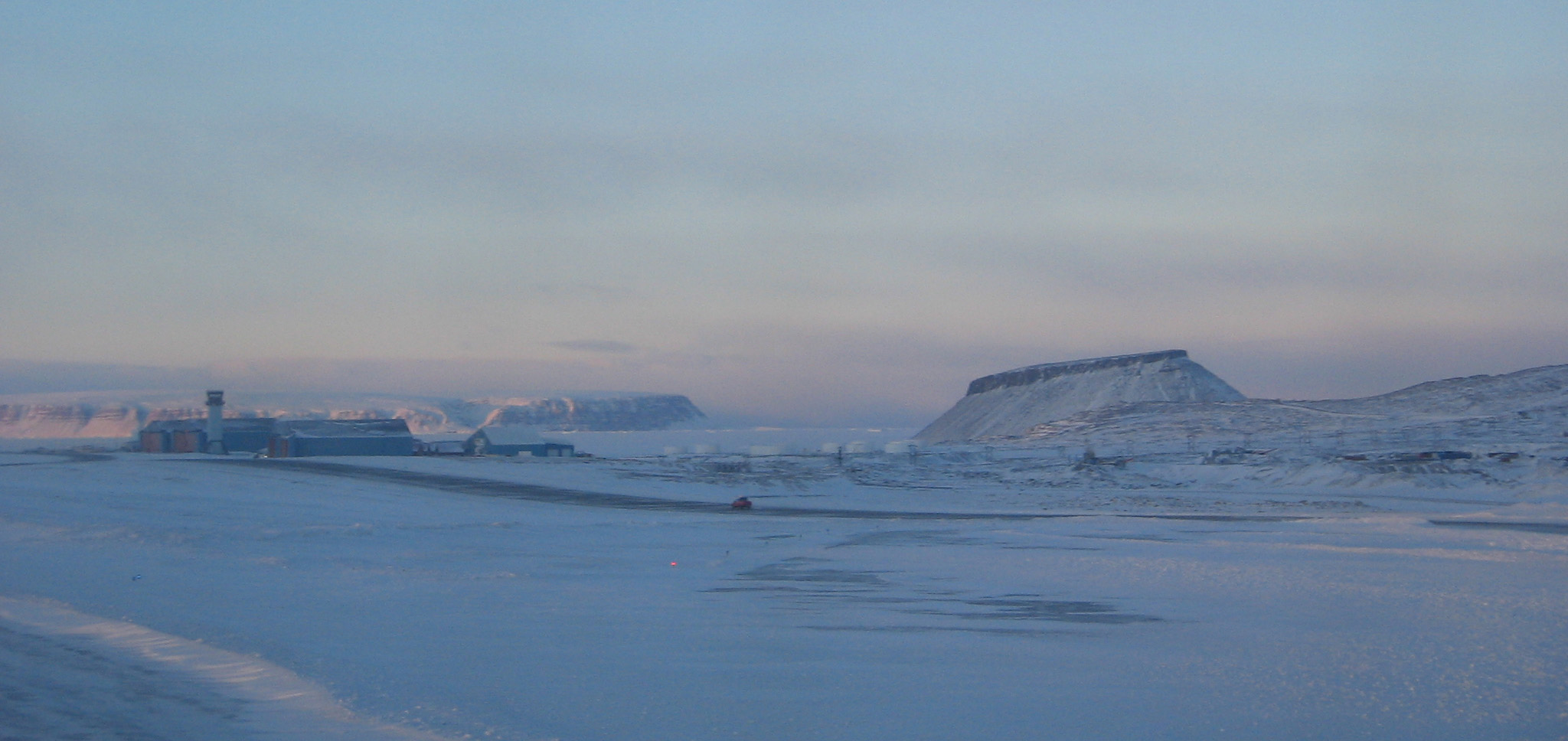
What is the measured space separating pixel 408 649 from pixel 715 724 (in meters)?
4.43

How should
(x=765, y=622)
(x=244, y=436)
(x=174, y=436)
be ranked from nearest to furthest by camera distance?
(x=765, y=622)
(x=244, y=436)
(x=174, y=436)

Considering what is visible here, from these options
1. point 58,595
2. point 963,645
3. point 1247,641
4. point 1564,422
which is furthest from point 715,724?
point 1564,422

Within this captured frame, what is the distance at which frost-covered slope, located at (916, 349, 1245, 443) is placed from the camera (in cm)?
9125

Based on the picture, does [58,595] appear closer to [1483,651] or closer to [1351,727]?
[1351,727]

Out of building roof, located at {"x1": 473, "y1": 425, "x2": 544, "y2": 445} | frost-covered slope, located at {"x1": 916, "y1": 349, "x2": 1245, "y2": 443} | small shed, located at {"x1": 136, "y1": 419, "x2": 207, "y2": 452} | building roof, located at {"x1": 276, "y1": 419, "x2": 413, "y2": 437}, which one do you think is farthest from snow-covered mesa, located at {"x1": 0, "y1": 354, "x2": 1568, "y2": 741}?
frost-covered slope, located at {"x1": 916, "y1": 349, "x2": 1245, "y2": 443}

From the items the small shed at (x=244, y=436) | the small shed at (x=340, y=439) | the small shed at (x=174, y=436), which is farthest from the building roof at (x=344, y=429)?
the small shed at (x=174, y=436)

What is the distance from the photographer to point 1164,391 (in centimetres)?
9162

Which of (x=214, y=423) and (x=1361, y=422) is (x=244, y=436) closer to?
(x=214, y=423)

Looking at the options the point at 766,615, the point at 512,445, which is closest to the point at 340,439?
the point at 512,445

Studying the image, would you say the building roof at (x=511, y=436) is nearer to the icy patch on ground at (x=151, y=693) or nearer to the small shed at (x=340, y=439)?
the small shed at (x=340, y=439)

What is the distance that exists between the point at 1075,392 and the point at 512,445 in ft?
162

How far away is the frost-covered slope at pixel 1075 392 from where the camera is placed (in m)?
91.2

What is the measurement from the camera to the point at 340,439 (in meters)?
63.9

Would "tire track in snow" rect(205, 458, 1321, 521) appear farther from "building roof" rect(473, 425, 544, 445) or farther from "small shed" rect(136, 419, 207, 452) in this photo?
"small shed" rect(136, 419, 207, 452)
